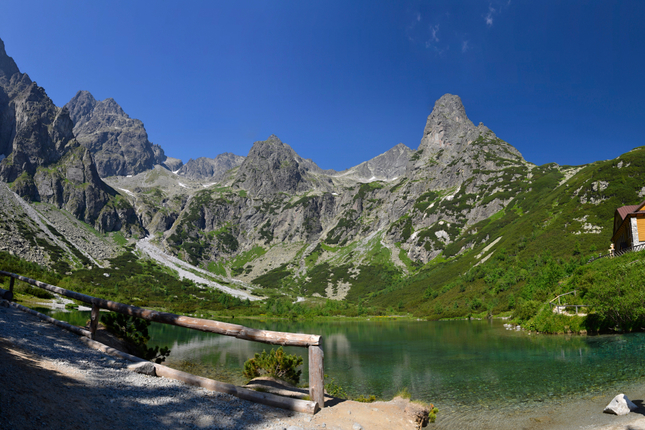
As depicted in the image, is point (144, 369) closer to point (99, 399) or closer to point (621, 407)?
point (99, 399)

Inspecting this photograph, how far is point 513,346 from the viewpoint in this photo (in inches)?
1527

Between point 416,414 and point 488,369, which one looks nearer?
point 416,414

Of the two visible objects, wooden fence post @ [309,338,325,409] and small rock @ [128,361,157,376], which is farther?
small rock @ [128,361,157,376]

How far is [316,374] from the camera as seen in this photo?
7.63 metres

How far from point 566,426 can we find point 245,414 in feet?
50.9

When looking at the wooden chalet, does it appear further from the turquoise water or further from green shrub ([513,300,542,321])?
the turquoise water

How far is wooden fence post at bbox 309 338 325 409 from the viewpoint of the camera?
745cm

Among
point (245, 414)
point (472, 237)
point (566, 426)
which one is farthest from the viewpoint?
point (472, 237)

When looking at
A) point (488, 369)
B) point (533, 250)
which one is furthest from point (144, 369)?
point (533, 250)

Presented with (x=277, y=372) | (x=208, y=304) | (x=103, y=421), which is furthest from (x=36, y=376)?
(x=208, y=304)

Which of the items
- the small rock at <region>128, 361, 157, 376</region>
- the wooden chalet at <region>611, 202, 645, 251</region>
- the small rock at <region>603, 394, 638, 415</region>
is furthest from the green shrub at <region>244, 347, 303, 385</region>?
the wooden chalet at <region>611, 202, 645, 251</region>

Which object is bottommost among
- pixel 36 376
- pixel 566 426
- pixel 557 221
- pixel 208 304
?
pixel 208 304

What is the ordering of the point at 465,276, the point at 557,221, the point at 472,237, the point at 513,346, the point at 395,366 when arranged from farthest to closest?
1. the point at 472,237
2. the point at 465,276
3. the point at 557,221
4. the point at 513,346
5. the point at 395,366

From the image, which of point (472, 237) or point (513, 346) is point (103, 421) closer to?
point (513, 346)
